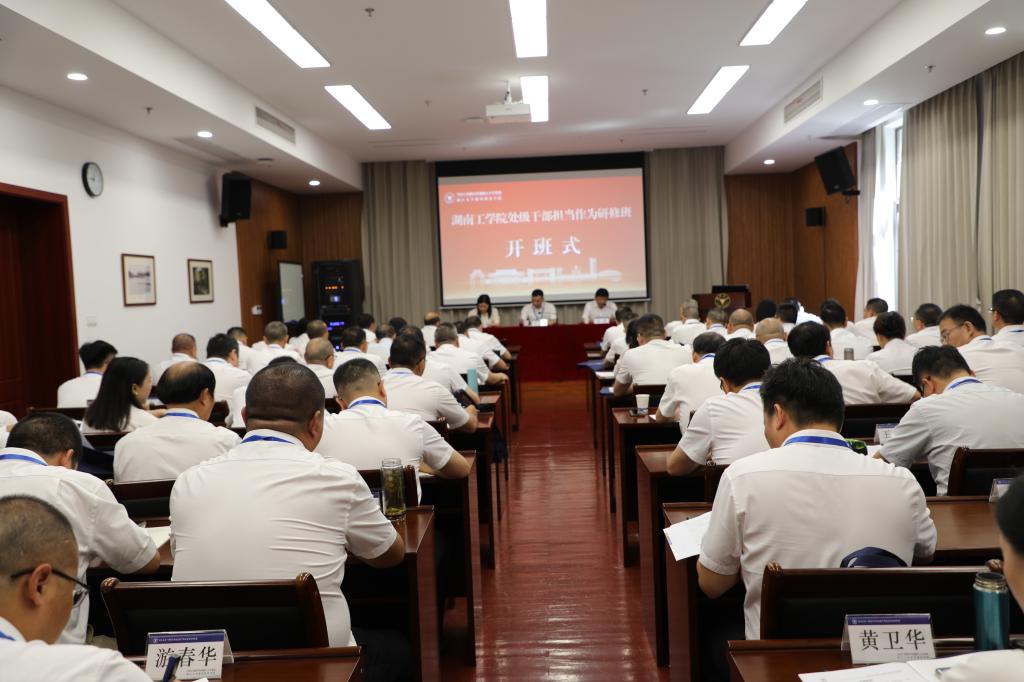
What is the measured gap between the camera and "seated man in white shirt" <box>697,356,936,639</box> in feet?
5.78

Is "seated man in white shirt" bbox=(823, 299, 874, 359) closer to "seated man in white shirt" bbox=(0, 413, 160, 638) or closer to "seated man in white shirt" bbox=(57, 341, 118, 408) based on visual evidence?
"seated man in white shirt" bbox=(57, 341, 118, 408)

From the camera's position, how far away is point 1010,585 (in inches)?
43.5

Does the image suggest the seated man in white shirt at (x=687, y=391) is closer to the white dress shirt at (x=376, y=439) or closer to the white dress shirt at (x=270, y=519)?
the white dress shirt at (x=376, y=439)

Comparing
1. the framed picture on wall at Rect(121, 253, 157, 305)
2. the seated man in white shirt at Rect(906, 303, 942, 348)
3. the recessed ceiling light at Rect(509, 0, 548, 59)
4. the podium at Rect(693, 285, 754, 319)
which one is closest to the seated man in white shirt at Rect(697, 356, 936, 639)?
the seated man in white shirt at Rect(906, 303, 942, 348)

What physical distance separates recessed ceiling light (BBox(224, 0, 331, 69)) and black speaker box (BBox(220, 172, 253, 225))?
3.07 metres

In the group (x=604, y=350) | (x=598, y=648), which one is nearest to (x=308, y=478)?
(x=598, y=648)

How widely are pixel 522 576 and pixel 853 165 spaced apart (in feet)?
28.5

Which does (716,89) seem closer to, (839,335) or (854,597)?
(839,335)

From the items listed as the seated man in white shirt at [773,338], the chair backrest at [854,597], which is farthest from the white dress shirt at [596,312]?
the chair backrest at [854,597]

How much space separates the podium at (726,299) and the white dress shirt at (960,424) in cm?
826

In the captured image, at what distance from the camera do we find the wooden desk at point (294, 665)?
1516mm

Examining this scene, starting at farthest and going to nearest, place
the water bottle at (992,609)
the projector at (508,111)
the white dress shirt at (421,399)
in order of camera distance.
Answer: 1. the projector at (508,111)
2. the white dress shirt at (421,399)
3. the water bottle at (992,609)

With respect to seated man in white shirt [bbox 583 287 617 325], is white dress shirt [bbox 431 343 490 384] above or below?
below

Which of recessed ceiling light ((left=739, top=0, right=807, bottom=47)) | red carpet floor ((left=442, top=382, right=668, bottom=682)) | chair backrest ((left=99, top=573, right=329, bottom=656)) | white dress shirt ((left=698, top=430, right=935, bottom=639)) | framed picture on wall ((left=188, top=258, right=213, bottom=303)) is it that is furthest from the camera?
framed picture on wall ((left=188, top=258, right=213, bottom=303))
